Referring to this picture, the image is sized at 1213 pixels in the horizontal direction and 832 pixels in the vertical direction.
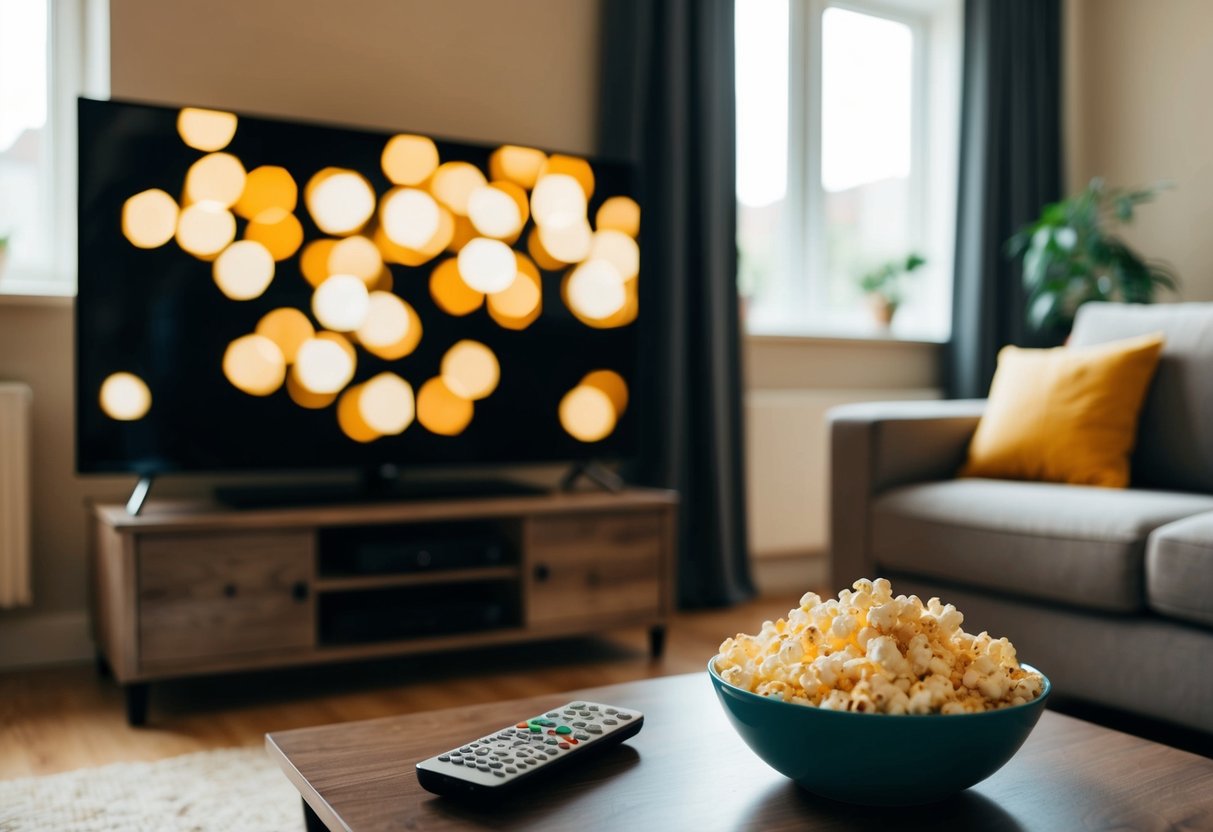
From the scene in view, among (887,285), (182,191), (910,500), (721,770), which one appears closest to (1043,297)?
(887,285)

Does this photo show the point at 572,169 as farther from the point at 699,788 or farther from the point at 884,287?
the point at 699,788

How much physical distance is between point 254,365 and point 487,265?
2.02 ft

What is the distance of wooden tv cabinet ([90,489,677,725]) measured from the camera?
2.11 m

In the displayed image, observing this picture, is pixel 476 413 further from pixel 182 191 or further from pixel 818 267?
pixel 818 267

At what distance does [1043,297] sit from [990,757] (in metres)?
3.17

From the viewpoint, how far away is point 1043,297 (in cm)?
373

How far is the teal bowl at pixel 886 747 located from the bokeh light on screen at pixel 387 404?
170 centimetres

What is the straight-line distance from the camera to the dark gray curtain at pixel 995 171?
3.96 metres

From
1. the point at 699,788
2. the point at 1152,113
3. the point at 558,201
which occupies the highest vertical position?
the point at 1152,113

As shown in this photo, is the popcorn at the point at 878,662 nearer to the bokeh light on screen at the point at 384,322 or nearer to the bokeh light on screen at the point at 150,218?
the bokeh light on screen at the point at 384,322

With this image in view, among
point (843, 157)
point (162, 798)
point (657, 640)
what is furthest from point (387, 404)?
point (843, 157)

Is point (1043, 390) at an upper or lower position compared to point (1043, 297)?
lower

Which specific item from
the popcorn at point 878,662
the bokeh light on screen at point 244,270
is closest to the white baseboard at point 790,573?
the bokeh light on screen at point 244,270

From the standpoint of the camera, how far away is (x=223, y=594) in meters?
2.17
